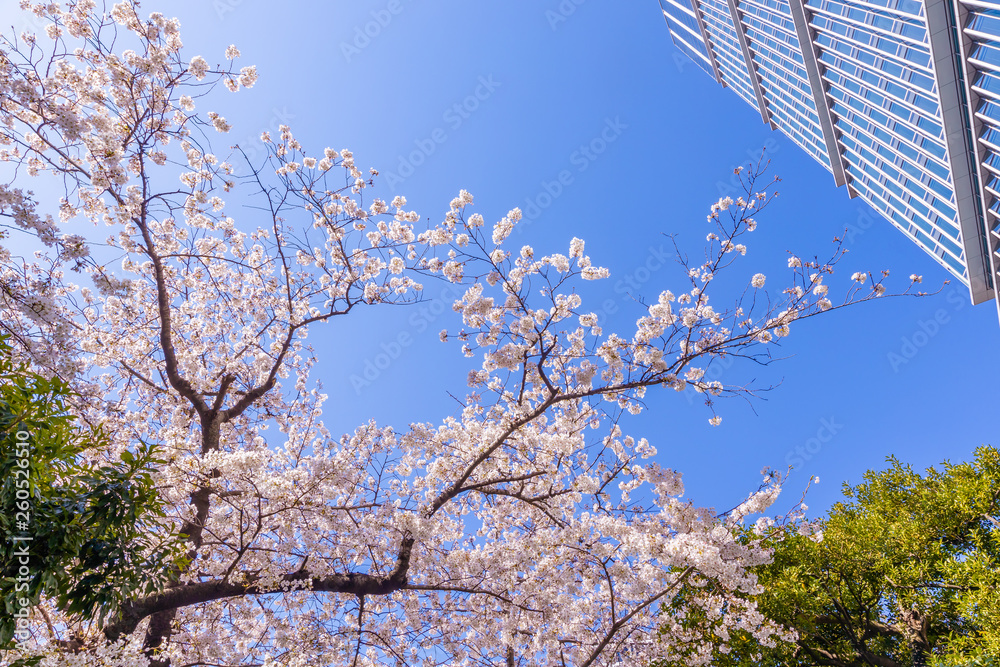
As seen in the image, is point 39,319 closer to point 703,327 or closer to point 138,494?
point 138,494

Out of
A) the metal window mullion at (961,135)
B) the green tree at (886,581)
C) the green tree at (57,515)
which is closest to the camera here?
the green tree at (57,515)

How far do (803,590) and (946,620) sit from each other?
192 cm

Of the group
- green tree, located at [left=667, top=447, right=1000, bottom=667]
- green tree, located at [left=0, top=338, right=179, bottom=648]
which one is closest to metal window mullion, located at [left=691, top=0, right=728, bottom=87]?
green tree, located at [left=667, top=447, right=1000, bottom=667]

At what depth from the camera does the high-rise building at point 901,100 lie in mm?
29625

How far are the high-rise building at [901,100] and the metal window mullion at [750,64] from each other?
0.19 meters

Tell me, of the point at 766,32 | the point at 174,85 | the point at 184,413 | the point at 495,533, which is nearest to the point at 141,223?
the point at 174,85

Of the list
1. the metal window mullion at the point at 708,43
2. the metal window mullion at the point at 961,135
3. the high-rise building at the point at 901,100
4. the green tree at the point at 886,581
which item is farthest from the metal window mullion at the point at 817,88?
the green tree at the point at 886,581

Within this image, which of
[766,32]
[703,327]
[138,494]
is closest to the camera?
[138,494]

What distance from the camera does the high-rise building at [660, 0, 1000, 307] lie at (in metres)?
29.6

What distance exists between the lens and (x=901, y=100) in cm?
3634

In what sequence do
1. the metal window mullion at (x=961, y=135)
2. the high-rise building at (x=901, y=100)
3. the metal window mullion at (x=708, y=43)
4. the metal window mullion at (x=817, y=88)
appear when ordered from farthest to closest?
the metal window mullion at (x=708, y=43) → the metal window mullion at (x=817, y=88) → the high-rise building at (x=901, y=100) → the metal window mullion at (x=961, y=135)

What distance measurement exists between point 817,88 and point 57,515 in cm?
6016

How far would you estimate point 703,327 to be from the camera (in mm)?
6832

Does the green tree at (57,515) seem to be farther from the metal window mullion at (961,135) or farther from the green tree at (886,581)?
the metal window mullion at (961,135)
